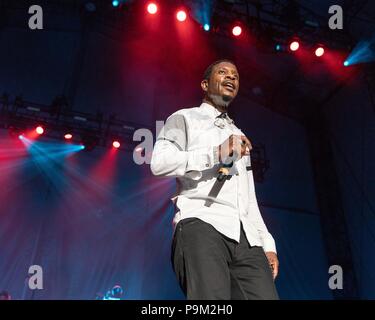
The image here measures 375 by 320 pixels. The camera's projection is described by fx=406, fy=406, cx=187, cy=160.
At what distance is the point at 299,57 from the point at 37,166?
4.87m

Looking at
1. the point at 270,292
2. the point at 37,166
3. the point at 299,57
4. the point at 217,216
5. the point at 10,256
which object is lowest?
the point at 270,292

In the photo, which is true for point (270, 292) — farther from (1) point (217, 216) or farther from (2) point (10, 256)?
(2) point (10, 256)

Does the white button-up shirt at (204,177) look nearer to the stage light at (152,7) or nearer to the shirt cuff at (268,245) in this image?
the shirt cuff at (268,245)

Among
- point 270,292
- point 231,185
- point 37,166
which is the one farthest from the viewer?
point 37,166

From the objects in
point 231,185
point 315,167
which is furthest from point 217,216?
point 315,167

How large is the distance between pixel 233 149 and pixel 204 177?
0.59 ft

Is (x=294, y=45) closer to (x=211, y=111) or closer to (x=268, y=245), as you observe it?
(x=211, y=111)

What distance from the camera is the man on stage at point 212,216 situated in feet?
3.97

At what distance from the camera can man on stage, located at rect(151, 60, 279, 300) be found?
121cm

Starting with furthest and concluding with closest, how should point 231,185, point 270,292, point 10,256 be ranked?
point 10,256
point 231,185
point 270,292

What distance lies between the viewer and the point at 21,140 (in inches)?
259

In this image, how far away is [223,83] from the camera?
1.66m

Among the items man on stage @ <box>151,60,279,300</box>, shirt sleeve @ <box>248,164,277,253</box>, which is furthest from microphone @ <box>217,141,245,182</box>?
shirt sleeve @ <box>248,164,277,253</box>

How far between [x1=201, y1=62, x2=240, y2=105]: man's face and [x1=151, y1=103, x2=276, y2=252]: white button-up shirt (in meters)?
0.11
